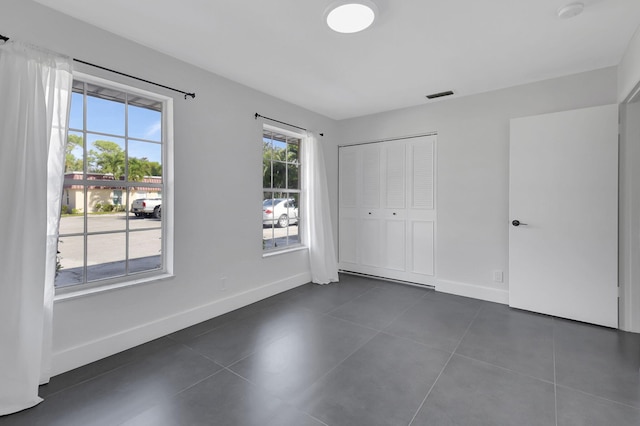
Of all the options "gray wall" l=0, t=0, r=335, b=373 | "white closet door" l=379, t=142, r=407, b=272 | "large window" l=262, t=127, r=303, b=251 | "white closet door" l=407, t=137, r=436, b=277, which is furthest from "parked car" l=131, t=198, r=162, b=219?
"white closet door" l=407, t=137, r=436, b=277

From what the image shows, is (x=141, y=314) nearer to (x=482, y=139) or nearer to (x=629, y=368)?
(x=629, y=368)

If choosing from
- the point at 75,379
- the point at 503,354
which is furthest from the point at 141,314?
the point at 503,354

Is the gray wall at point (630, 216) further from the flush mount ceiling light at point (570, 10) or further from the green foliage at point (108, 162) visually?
the green foliage at point (108, 162)

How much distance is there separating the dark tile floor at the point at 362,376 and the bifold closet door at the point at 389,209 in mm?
1264

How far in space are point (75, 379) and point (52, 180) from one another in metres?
1.36

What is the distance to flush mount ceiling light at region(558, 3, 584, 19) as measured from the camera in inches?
77.0

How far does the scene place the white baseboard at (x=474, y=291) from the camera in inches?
136

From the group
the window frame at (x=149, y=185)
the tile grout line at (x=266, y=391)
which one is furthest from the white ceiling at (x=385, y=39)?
the tile grout line at (x=266, y=391)

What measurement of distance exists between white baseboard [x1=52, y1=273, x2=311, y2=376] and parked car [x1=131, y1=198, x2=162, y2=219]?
95 cm

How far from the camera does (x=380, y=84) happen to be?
3.33 metres

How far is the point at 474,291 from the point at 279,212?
2694mm

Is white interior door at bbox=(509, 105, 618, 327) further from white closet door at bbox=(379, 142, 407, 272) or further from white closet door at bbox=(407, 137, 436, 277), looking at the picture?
white closet door at bbox=(379, 142, 407, 272)

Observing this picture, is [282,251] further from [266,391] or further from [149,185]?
[266,391]

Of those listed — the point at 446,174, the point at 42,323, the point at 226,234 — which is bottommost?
the point at 42,323
